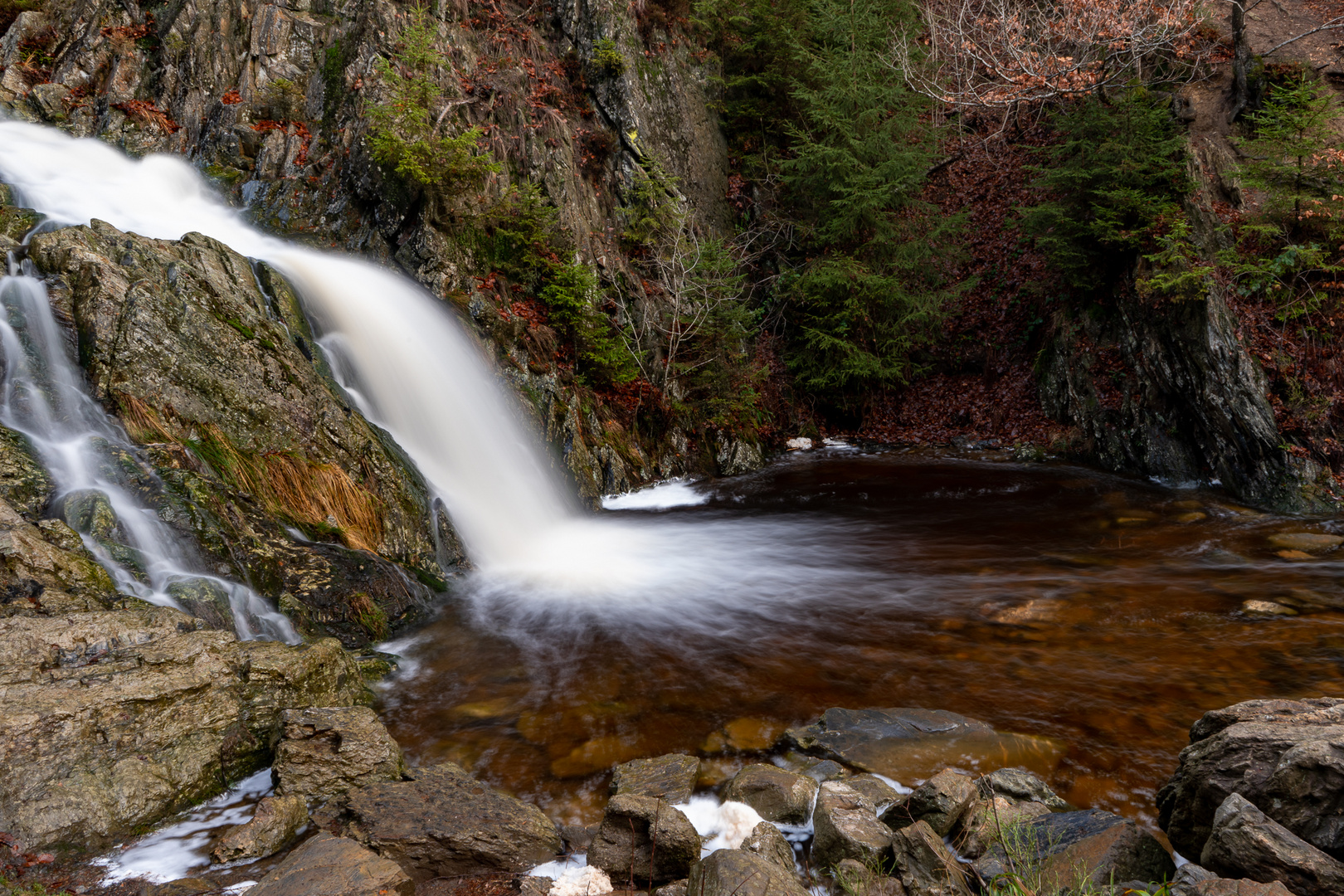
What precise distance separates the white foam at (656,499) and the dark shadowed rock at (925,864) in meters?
7.72

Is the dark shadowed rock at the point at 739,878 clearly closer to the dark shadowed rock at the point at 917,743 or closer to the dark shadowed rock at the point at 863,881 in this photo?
the dark shadowed rock at the point at 863,881

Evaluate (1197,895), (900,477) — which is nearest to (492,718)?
(1197,895)

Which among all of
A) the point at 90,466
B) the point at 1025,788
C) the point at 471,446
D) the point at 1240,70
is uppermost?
the point at 1240,70

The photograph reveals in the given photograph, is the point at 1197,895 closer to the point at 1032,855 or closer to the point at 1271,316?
the point at 1032,855

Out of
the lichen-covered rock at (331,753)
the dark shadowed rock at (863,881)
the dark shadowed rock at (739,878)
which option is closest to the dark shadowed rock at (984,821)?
the dark shadowed rock at (863,881)

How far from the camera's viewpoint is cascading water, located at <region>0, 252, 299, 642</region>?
4.54 metres

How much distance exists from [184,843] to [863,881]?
9.92ft

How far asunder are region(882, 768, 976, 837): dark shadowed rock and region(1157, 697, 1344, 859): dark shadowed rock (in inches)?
34.4

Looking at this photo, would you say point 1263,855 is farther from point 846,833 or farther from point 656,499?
point 656,499

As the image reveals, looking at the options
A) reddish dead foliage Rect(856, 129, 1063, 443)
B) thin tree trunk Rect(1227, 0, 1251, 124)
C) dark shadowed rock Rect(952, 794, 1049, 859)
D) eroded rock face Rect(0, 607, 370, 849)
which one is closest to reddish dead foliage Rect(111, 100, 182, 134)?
eroded rock face Rect(0, 607, 370, 849)

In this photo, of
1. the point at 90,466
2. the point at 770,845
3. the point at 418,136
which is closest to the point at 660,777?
the point at 770,845

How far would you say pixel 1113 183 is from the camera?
33.5ft

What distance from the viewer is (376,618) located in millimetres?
5707

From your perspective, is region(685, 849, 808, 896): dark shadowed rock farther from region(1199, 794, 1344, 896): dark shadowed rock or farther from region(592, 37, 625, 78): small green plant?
region(592, 37, 625, 78): small green plant
